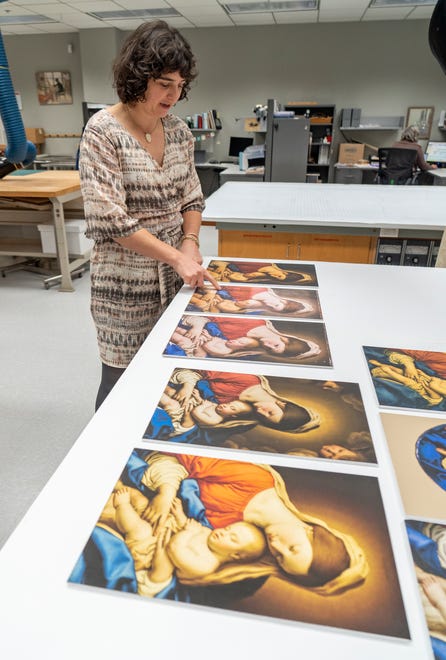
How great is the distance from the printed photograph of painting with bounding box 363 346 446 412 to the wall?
770 cm

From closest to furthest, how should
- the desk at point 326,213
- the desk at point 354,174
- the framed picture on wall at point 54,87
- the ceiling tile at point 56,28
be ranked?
the desk at point 326,213, the desk at point 354,174, the ceiling tile at point 56,28, the framed picture on wall at point 54,87

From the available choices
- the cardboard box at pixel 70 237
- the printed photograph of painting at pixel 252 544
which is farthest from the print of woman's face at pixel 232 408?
Result: the cardboard box at pixel 70 237

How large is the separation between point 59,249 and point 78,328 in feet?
3.01

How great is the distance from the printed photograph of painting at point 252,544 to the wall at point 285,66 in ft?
26.7

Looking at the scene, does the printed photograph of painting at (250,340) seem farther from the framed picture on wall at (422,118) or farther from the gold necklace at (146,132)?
the framed picture on wall at (422,118)

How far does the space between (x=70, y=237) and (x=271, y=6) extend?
480cm

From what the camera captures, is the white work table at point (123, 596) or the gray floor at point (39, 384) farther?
the gray floor at point (39, 384)

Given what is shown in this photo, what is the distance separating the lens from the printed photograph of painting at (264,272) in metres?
1.41

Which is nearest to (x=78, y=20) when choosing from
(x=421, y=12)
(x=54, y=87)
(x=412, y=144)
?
(x=54, y=87)

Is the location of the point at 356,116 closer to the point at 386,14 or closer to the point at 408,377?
the point at 386,14

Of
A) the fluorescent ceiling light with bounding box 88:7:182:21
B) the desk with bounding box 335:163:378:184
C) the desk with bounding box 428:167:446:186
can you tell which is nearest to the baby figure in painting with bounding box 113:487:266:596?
the desk with bounding box 428:167:446:186

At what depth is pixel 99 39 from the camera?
778 centimetres

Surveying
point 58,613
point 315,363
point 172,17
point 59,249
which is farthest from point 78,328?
point 172,17

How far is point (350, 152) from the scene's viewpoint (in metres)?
7.39
